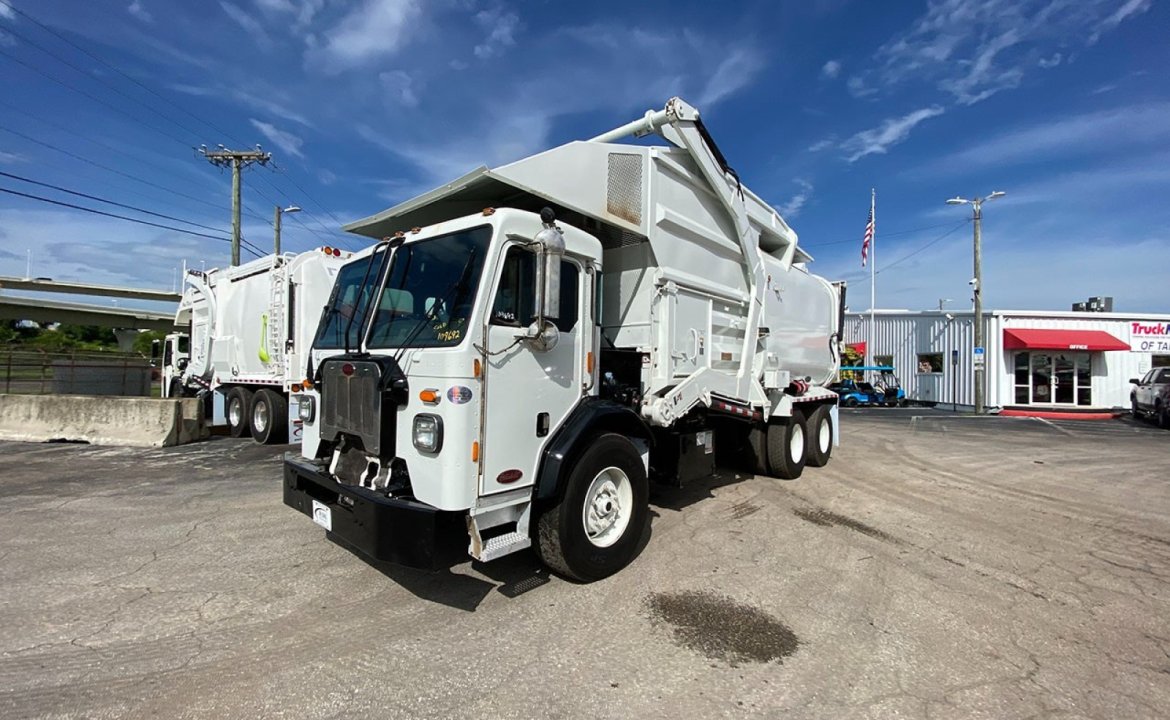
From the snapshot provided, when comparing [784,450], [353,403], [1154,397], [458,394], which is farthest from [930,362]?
[353,403]

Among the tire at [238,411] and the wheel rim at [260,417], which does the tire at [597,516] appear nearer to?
the wheel rim at [260,417]

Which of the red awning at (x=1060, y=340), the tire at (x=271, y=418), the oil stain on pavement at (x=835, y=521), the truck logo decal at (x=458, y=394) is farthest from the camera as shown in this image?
the red awning at (x=1060, y=340)

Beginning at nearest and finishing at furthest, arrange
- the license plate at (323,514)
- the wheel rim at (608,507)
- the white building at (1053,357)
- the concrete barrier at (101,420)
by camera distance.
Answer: the license plate at (323,514), the wheel rim at (608,507), the concrete barrier at (101,420), the white building at (1053,357)

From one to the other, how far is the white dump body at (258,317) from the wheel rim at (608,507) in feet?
20.6

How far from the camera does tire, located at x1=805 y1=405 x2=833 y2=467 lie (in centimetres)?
873

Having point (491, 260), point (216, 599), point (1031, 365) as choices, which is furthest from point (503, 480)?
point (1031, 365)

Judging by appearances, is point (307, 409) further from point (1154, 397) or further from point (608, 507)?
point (1154, 397)

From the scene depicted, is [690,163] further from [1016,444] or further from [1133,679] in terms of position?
[1016,444]

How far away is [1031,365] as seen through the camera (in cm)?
2439

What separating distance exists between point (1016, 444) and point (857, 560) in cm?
1079

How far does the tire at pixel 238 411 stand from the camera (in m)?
11.1

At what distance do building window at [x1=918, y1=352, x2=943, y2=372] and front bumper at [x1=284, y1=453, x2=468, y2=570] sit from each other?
27.7 m

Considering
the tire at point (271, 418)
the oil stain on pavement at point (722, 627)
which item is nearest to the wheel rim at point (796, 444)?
the oil stain on pavement at point (722, 627)

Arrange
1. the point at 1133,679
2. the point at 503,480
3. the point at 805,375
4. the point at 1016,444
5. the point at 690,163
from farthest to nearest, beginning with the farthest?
the point at 1016,444 → the point at 805,375 → the point at 690,163 → the point at 503,480 → the point at 1133,679
